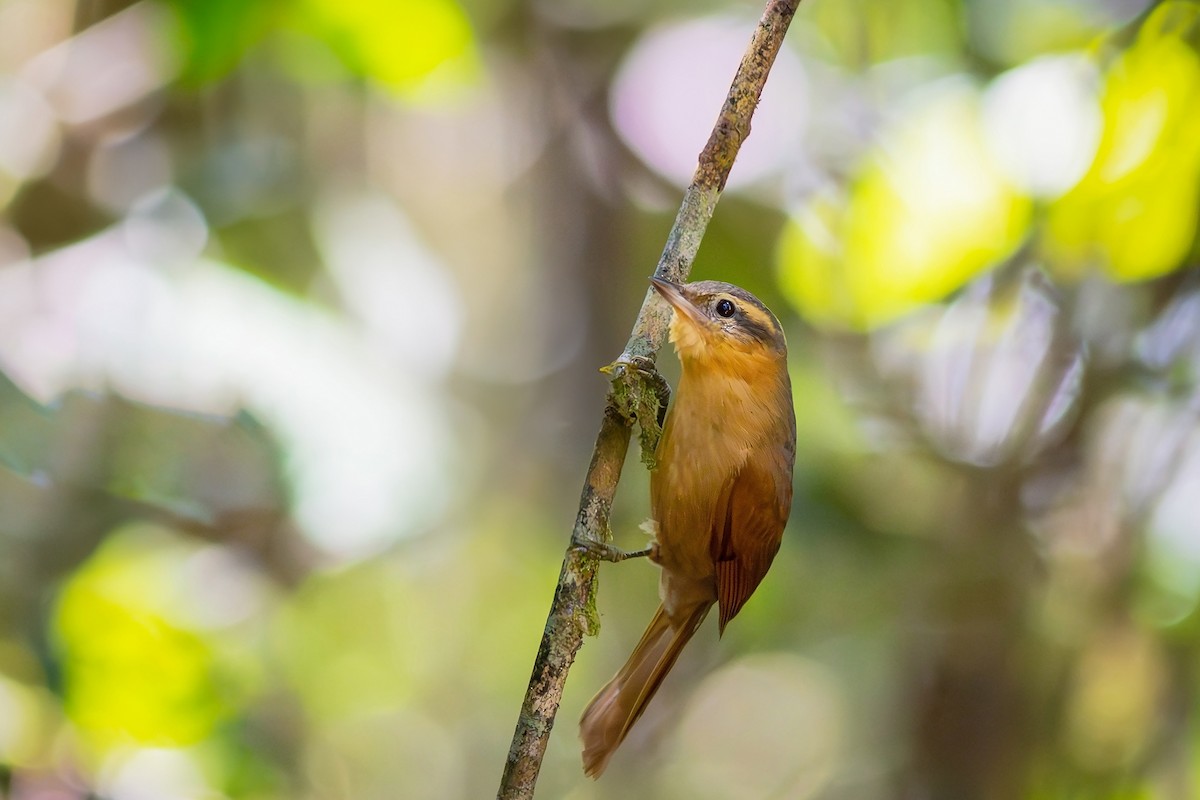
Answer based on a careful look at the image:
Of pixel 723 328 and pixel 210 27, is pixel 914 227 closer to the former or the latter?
pixel 723 328

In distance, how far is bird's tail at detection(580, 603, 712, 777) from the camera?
9.94 feet

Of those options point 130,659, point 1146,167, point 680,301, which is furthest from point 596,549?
point 1146,167

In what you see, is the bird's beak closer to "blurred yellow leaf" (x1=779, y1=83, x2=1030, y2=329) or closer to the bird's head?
the bird's head

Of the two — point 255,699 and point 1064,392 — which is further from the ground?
point 1064,392

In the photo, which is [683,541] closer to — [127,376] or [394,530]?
[394,530]

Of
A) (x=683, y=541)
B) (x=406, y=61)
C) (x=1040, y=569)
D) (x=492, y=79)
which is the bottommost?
(x=1040, y=569)

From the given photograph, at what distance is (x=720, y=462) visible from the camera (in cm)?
290

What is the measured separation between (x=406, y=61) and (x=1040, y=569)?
3.02 metres

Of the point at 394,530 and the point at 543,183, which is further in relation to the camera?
the point at 543,183

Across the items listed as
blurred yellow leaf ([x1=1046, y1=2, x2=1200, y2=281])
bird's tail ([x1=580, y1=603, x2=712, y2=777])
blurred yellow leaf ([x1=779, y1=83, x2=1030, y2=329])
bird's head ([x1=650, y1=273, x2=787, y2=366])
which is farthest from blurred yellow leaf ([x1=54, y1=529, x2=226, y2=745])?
blurred yellow leaf ([x1=1046, y1=2, x2=1200, y2=281])

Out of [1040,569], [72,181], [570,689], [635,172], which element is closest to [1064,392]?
[1040,569]

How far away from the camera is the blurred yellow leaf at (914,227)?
387cm

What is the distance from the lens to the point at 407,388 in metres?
4.38

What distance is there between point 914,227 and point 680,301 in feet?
5.56
